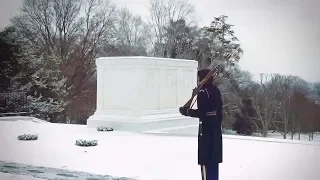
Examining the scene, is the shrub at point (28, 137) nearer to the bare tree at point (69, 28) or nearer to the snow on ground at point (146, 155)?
the snow on ground at point (146, 155)

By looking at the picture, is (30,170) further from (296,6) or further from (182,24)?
(296,6)

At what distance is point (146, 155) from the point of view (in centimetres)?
480

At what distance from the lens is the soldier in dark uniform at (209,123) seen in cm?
343

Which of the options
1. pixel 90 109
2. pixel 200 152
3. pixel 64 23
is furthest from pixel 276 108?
pixel 90 109

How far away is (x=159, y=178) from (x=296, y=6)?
6.27 feet

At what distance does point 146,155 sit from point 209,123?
1.51 metres

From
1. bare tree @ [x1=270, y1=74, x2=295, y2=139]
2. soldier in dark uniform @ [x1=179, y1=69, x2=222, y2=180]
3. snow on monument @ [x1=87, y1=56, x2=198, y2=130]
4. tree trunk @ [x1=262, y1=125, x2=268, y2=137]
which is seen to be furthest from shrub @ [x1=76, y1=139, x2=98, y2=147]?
bare tree @ [x1=270, y1=74, x2=295, y2=139]

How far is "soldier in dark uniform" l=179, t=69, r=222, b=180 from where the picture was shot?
3.43m

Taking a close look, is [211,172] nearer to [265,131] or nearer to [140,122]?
[265,131]

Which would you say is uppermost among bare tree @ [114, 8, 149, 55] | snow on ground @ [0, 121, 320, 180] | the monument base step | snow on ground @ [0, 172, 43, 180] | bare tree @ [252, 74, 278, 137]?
bare tree @ [114, 8, 149, 55]

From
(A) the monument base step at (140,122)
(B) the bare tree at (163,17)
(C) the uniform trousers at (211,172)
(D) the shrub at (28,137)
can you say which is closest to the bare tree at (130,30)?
(B) the bare tree at (163,17)

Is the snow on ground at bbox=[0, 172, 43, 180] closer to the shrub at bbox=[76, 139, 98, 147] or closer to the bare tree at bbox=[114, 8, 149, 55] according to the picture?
the shrub at bbox=[76, 139, 98, 147]

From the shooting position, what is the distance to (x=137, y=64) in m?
6.20

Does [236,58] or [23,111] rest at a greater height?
[236,58]
